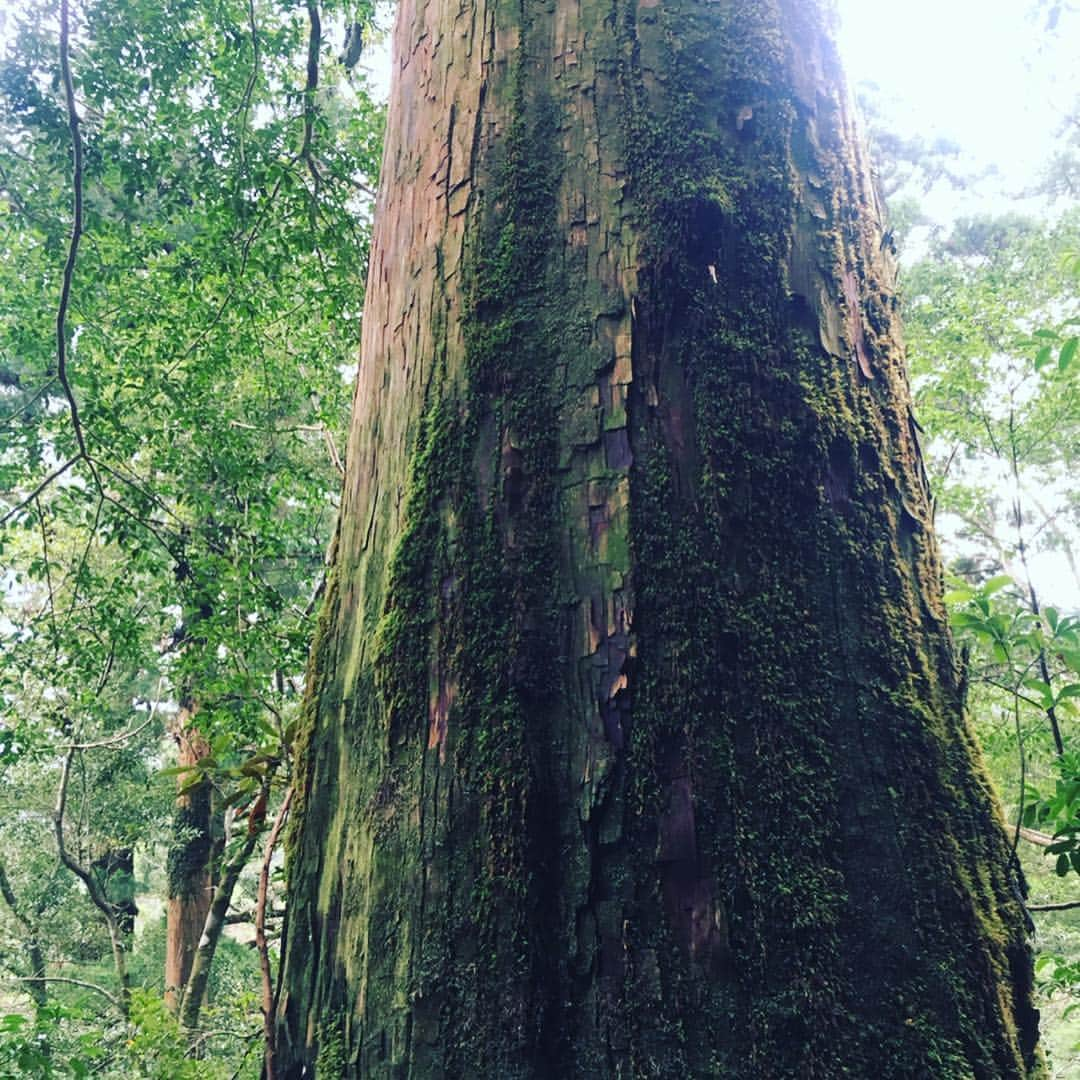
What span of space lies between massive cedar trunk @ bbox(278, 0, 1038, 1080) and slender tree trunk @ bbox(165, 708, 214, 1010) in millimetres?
9066

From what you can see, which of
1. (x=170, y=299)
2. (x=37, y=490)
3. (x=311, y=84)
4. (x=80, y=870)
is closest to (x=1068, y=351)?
(x=311, y=84)

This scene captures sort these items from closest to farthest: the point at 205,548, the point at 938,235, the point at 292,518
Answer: the point at 205,548
the point at 292,518
the point at 938,235

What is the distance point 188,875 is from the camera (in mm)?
9414

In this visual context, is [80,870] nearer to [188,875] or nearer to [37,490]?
[188,875]

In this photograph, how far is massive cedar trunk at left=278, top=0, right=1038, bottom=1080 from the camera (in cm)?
90

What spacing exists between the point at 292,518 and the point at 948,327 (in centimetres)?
624

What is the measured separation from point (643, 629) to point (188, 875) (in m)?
10.3

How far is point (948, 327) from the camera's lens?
734cm

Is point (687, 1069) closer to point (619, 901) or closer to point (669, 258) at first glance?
point (619, 901)

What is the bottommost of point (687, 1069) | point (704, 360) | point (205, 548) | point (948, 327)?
point (687, 1069)

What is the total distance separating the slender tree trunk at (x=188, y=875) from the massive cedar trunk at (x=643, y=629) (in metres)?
9.07

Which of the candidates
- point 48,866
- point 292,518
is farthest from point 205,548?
point 48,866

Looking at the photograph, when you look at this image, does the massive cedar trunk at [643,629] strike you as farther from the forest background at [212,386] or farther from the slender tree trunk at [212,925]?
the slender tree trunk at [212,925]

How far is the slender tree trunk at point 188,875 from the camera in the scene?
9.19m
